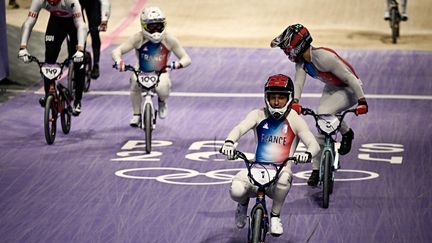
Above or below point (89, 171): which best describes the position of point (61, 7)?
above

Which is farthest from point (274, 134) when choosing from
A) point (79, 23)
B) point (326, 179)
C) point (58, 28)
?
point (58, 28)

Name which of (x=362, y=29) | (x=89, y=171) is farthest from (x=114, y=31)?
(x=89, y=171)

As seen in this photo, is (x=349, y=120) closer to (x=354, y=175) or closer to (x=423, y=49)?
(x=354, y=175)

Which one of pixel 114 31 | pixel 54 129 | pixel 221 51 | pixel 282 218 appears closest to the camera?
pixel 282 218

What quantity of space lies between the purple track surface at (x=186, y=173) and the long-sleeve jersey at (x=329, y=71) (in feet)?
3.86

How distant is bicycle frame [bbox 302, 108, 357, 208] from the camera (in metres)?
13.1

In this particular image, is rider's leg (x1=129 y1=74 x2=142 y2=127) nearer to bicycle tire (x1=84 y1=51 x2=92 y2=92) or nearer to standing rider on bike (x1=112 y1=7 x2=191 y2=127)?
standing rider on bike (x1=112 y1=7 x2=191 y2=127)

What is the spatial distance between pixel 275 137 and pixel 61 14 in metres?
5.49

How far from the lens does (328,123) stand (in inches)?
531

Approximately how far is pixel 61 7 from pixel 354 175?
4.50 m

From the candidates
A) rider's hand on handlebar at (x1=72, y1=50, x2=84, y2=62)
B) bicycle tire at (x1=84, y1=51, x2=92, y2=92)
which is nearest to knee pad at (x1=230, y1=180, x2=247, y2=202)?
rider's hand on handlebar at (x1=72, y1=50, x2=84, y2=62)

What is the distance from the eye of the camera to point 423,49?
24.1 m

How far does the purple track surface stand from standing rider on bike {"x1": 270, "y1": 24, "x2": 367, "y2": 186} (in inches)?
37.4

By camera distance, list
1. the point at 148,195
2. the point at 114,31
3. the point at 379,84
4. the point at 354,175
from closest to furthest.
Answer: the point at 148,195
the point at 354,175
the point at 379,84
the point at 114,31
